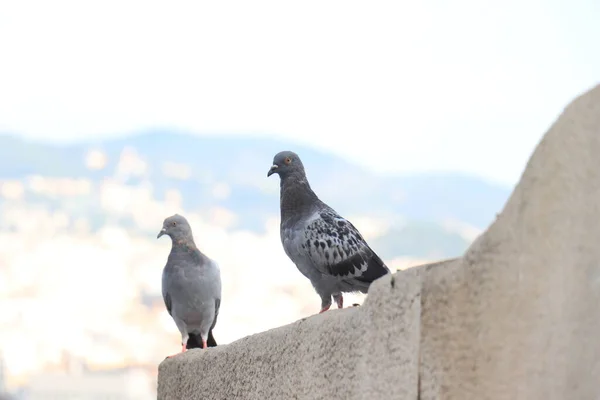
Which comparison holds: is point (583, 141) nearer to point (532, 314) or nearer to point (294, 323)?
point (532, 314)

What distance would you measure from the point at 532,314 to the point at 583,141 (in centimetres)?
40

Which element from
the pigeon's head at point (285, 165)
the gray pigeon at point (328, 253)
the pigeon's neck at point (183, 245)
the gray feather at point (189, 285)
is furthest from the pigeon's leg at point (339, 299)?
the pigeon's neck at point (183, 245)

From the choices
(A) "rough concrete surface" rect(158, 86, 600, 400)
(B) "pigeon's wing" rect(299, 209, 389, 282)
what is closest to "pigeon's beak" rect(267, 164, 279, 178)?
(B) "pigeon's wing" rect(299, 209, 389, 282)

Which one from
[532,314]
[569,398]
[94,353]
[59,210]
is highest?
[59,210]

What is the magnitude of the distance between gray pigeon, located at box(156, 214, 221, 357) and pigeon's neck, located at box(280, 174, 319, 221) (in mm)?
926

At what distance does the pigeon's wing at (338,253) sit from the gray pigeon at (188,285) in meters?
1.18

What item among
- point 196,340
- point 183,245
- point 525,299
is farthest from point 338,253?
point 525,299

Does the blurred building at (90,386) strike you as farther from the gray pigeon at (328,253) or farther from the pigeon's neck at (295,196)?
the gray pigeon at (328,253)

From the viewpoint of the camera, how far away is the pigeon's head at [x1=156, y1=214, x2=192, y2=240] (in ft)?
24.2

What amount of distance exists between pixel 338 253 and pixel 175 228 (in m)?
1.54

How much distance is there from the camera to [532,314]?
2.98m

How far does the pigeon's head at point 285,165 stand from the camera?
654cm

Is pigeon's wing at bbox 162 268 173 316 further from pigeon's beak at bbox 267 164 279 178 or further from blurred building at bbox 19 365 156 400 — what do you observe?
blurred building at bbox 19 365 156 400

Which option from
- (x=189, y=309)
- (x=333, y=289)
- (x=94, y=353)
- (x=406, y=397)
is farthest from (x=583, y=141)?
(x=94, y=353)
